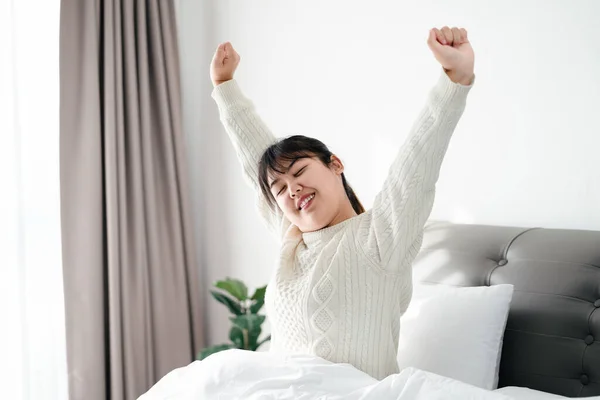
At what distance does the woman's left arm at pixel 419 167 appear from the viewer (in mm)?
1379

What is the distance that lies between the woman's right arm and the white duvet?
0.50 meters

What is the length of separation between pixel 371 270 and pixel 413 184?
0.23 m

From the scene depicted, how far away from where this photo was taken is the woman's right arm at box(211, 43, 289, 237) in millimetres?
1849

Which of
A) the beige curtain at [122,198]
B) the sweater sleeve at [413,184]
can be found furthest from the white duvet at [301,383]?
the beige curtain at [122,198]

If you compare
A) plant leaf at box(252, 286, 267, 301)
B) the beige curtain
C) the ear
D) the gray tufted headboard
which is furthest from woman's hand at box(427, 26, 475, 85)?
the beige curtain

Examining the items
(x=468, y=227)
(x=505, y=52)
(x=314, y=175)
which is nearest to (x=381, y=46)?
(x=505, y=52)

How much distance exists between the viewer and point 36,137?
101 inches

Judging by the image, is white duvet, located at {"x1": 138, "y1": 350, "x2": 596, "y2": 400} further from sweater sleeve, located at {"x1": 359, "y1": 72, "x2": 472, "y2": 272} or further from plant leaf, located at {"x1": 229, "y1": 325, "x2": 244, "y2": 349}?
plant leaf, located at {"x1": 229, "y1": 325, "x2": 244, "y2": 349}

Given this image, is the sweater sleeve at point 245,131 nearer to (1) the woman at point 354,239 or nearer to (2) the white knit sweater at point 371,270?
(1) the woman at point 354,239

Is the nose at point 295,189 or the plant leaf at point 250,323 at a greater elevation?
the nose at point 295,189

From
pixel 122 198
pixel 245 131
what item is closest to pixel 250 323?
pixel 122 198

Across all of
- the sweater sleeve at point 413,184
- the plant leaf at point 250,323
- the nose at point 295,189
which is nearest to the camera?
the sweater sleeve at point 413,184

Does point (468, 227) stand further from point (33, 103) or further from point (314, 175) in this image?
point (33, 103)

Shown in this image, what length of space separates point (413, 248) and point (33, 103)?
1.72 m
